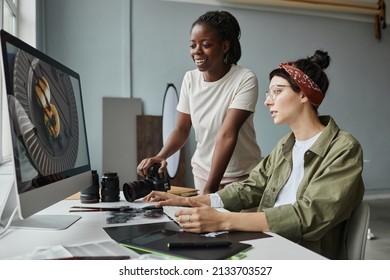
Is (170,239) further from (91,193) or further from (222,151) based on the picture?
(222,151)

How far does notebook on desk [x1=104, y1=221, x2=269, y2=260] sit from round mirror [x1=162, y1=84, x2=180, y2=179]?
2824 mm

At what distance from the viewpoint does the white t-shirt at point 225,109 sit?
169cm

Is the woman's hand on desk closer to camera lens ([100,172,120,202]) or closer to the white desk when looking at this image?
the white desk

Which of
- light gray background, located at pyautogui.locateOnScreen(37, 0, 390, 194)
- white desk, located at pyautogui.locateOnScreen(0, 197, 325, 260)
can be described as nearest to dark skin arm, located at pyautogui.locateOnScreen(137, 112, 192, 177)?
white desk, located at pyautogui.locateOnScreen(0, 197, 325, 260)

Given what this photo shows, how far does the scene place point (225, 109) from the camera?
1.72m

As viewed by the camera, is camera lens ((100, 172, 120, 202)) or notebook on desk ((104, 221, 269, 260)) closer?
notebook on desk ((104, 221, 269, 260))

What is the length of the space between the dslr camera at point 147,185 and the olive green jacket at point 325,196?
0.42 metres

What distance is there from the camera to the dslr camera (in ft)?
4.41

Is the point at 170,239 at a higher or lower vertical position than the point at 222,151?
lower

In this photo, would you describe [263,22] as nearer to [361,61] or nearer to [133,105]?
[361,61]

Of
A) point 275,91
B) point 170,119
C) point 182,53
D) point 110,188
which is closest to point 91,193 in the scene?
point 110,188

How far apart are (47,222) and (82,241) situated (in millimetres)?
222

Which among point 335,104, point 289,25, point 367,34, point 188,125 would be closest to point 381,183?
point 335,104
